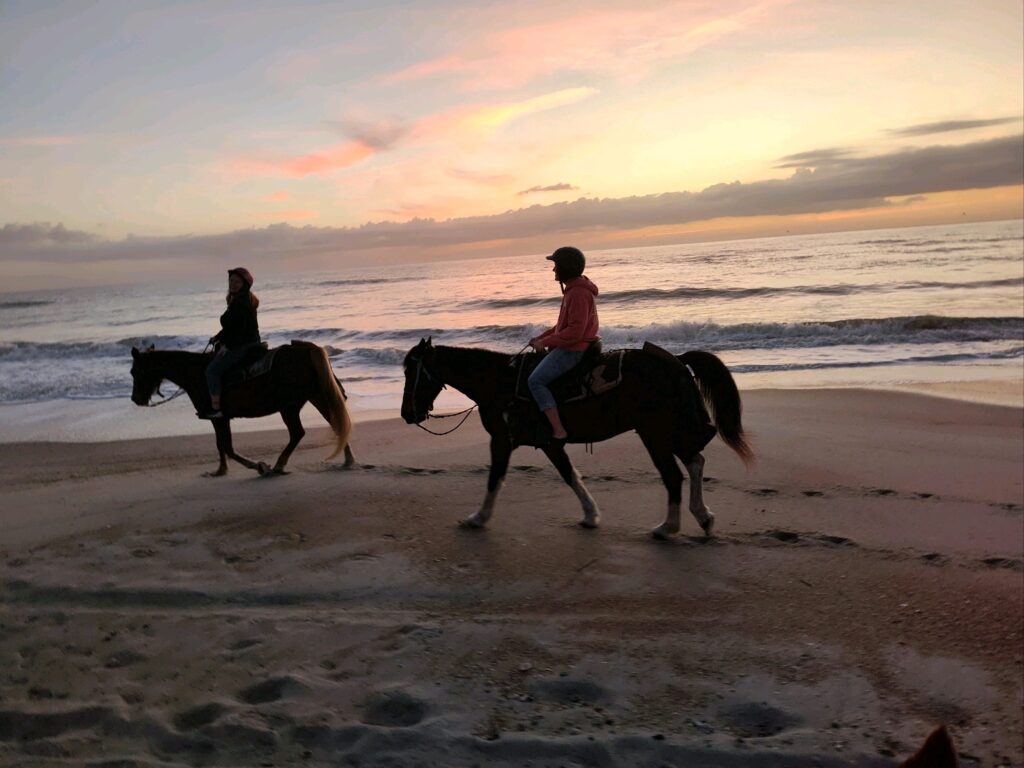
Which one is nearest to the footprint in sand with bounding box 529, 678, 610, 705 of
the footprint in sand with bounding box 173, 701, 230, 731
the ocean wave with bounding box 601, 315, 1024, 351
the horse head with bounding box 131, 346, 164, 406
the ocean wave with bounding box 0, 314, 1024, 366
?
the footprint in sand with bounding box 173, 701, 230, 731

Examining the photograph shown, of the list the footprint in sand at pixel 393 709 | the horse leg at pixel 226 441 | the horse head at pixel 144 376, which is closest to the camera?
A: the footprint in sand at pixel 393 709

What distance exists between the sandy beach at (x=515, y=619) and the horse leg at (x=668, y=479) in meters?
0.15

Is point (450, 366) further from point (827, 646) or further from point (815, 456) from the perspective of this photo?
point (815, 456)

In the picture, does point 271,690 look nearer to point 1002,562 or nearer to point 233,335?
point 1002,562

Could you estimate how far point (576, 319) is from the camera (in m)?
5.59

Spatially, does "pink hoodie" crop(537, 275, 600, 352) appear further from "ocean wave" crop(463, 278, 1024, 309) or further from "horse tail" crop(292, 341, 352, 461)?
"ocean wave" crop(463, 278, 1024, 309)

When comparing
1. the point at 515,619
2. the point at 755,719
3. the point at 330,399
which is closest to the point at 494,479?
the point at 515,619

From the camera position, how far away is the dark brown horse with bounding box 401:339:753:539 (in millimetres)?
5570

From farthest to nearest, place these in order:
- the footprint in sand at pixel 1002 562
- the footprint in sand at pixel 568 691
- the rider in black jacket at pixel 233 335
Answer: the rider in black jacket at pixel 233 335 < the footprint in sand at pixel 1002 562 < the footprint in sand at pixel 568 691

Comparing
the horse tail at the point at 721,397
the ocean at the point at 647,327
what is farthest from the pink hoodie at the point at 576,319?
the ocean at the point at 647,327

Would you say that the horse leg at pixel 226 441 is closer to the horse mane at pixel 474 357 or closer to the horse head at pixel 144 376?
the horse head at pixel 144 376

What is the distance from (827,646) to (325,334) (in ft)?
79.0

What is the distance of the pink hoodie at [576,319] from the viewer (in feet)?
18.2

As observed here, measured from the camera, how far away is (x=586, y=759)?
301 cm
